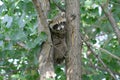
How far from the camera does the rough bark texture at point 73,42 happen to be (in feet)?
5.29

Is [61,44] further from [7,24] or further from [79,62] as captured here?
[7,24]

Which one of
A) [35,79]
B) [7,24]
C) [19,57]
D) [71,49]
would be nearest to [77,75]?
[71,49]

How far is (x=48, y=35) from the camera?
1.57 metres

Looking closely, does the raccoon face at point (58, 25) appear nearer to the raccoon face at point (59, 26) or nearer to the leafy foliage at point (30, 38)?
the raccoon face at point (59, 26)

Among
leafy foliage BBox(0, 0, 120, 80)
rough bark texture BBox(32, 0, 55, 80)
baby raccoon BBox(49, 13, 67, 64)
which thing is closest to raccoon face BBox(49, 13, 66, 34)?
baby raccoon BBox(49, 13, 67, 64)

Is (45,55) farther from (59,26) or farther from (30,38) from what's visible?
(30,38)

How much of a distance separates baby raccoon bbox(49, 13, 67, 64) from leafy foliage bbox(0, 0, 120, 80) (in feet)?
0.64

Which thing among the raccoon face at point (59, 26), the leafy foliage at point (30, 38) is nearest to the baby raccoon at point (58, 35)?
the raccoon face at point (59, 26)

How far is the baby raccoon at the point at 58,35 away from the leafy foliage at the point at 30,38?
19 cm

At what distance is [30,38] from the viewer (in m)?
1.88

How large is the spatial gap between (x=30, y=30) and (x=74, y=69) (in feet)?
1.97

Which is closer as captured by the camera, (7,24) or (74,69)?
(74,69)

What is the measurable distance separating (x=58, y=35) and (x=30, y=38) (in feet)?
0.74

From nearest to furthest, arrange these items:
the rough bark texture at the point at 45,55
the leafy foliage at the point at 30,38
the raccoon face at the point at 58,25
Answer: the rough bark texture at the point at 45,55
the raccoon face at the point at 58,25
the leafy foliage at the point at 30,38
